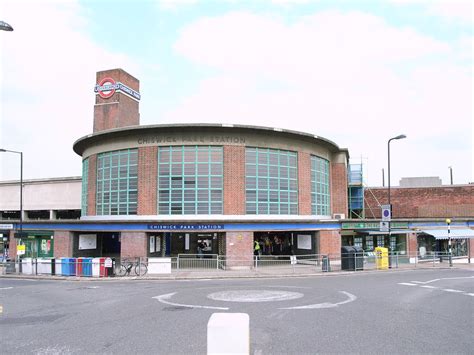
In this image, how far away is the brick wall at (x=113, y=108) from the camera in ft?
133

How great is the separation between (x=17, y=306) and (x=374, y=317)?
11548 mm

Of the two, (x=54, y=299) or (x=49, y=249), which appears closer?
(x=54, y=299)

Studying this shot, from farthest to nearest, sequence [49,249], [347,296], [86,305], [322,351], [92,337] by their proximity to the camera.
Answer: [49,249] < [347,296] < [86,305] < [92,337] < [322,351]

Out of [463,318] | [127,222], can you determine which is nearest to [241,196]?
[127,222]

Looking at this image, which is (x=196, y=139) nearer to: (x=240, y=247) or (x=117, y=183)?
(x=117, y=183)

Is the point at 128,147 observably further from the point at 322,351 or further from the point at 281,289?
the point at 322,351

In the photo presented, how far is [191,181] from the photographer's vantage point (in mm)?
30219

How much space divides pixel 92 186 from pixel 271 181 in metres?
13.9

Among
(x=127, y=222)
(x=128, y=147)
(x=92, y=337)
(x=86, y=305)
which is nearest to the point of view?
(x=92, y=337)

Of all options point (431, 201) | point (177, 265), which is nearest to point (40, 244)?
point (177, 265)

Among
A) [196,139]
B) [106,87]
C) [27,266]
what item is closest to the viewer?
[27,266]

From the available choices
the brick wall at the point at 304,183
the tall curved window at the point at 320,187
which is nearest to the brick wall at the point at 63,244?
the brick wall at the point at 304,183

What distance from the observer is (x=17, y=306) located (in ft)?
48.5

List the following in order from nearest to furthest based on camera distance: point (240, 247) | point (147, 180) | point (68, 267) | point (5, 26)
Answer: point (5, 26) < point (68, 267) < point (240, 247) < point (147, 180)
